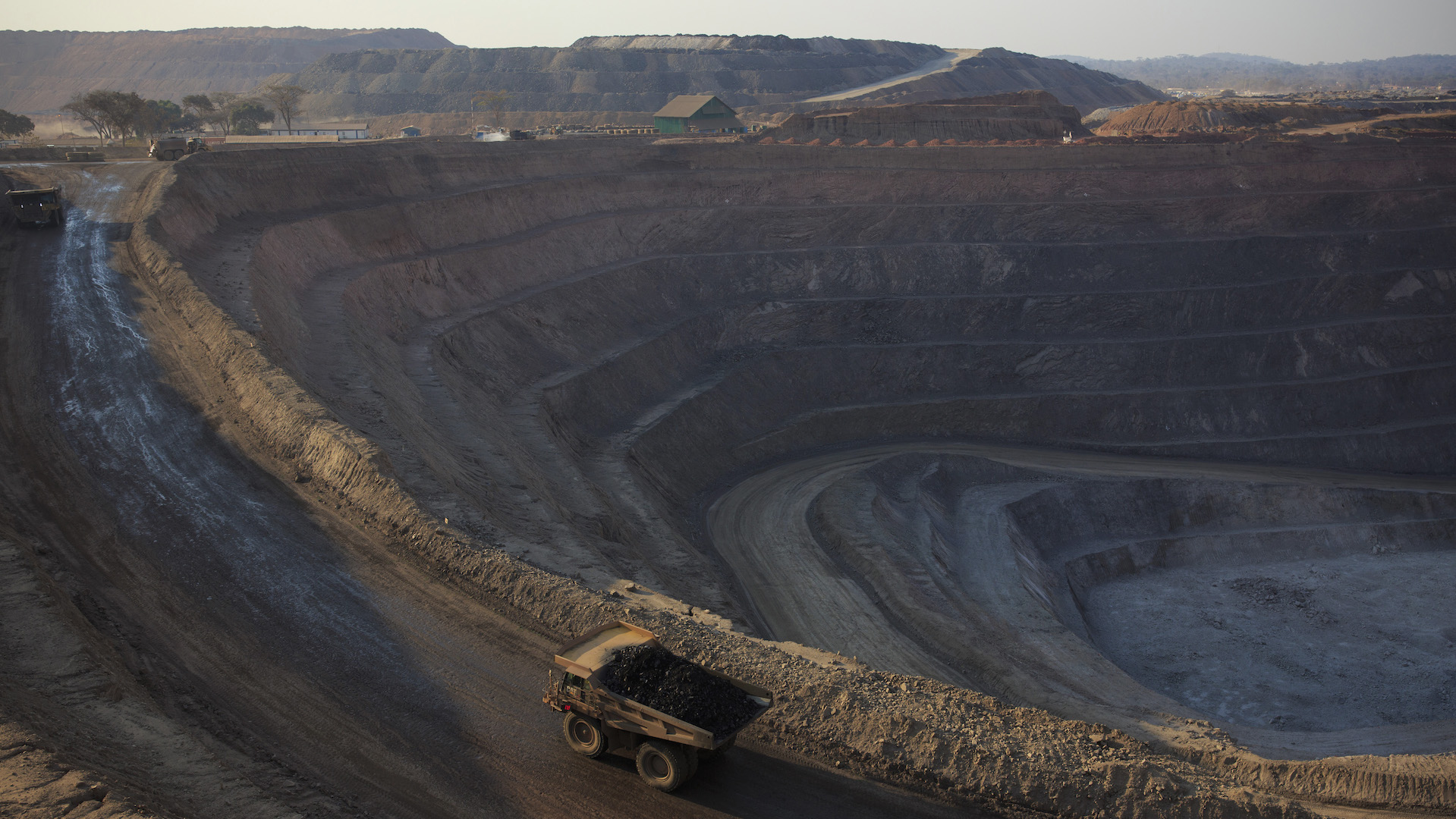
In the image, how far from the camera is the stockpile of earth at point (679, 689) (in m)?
10.5

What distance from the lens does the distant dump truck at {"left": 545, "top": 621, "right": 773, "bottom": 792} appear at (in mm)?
10328

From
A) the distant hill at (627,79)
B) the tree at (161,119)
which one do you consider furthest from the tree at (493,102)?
the tree at (161,119)

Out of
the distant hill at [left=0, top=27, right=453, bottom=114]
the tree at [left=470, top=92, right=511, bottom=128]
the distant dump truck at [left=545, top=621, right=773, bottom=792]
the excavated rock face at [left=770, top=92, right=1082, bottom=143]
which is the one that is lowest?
the distant dump truck at [left=545, top=621, right=773, bottom=792]

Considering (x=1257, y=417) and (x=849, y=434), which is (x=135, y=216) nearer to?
(x=849, y=434)

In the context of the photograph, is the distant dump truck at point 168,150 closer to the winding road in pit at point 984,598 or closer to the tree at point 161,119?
the tree at point 161,119

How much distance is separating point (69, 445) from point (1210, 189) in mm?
57299

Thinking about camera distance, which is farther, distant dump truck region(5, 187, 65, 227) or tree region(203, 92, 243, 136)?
tree region(203, 92, 243, 136)

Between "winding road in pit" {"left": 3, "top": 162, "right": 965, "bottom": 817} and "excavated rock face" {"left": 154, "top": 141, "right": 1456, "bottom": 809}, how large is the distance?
231cm

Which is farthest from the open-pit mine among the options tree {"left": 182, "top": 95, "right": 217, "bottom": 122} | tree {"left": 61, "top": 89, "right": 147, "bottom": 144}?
Answer: tree {"left": 182, "top": 95, "right": 217, "bottom": 122}

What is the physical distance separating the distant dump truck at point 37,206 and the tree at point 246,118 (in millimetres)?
60117

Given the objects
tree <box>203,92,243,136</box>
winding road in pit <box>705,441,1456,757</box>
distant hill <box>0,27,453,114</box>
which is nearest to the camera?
winding road in pit <box>705,441,1456,757</box>

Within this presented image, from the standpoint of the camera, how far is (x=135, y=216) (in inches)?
1214

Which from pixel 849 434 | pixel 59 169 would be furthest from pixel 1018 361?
pixel 59 169

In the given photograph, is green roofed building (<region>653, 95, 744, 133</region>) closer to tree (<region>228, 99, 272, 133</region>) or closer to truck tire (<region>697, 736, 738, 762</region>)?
tree (<region>228, 99, 272, 133</region>)
